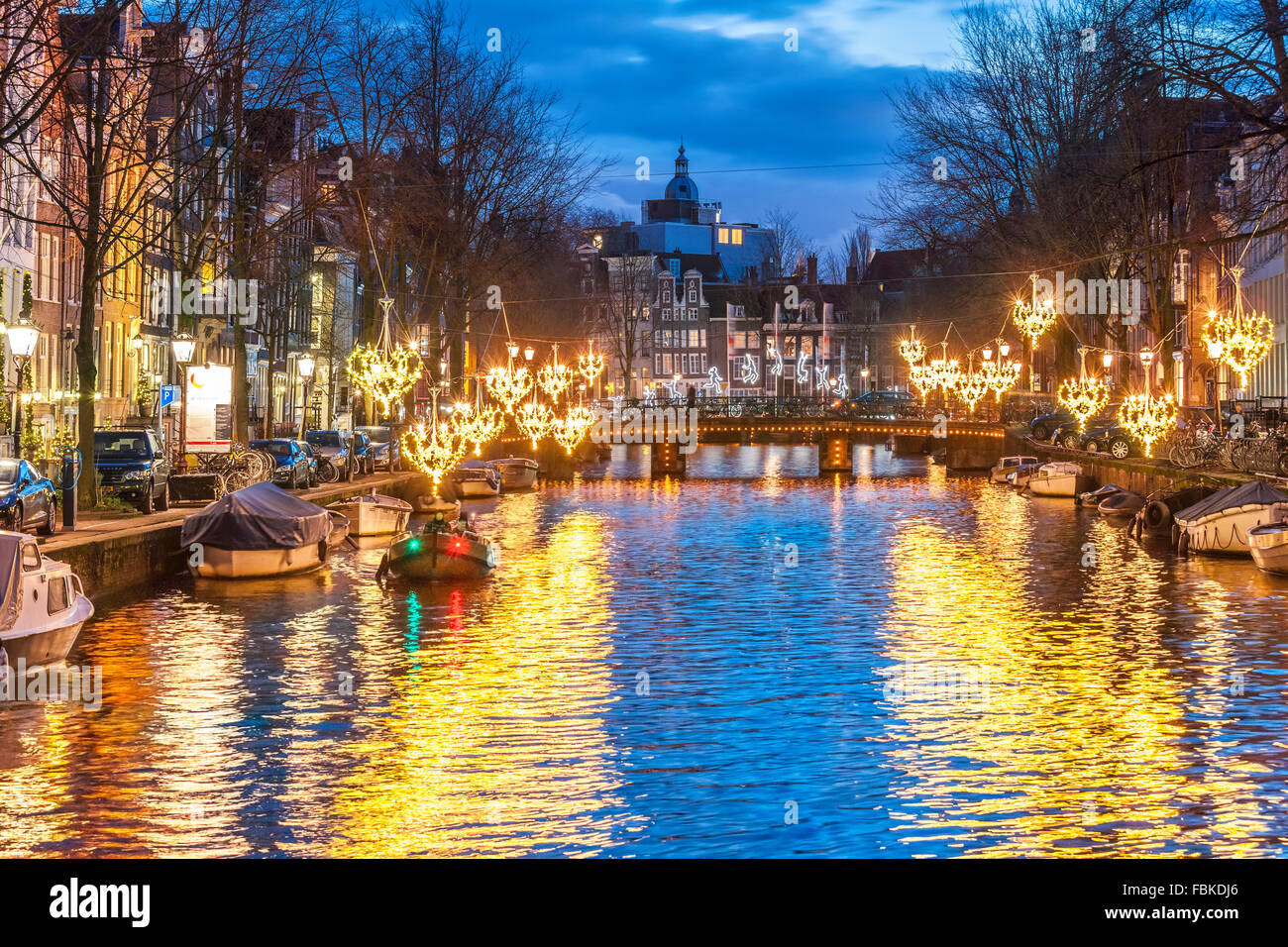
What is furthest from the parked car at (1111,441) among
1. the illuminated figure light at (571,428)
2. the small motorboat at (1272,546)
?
the small motorboat at (1272,546)

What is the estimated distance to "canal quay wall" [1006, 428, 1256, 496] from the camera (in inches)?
2076

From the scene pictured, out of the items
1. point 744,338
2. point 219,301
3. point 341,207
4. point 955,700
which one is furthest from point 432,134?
point 744,338

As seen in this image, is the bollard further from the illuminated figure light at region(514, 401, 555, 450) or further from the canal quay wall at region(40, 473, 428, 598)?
the illuminated figure light at region(514, 401, 555, 450)

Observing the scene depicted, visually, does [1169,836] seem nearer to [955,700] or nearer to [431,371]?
[955,700]

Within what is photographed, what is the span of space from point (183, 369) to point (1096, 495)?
32518mm

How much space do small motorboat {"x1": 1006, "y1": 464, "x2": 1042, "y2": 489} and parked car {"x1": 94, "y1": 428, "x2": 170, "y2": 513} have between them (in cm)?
3951

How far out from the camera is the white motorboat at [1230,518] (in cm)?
4294

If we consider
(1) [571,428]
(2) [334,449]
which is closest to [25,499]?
(2) [334,449]

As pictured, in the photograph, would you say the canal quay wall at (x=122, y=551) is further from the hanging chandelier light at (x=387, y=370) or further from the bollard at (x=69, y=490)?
the hanging chandelier light at (x=387, y=370)

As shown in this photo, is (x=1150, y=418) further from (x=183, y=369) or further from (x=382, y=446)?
(x=183, y=369)

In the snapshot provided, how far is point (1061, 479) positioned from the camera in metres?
70.8

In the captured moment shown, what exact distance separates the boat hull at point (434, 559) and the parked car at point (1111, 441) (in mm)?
35477

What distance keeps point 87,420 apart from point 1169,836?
29.4m

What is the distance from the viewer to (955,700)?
993 inches
